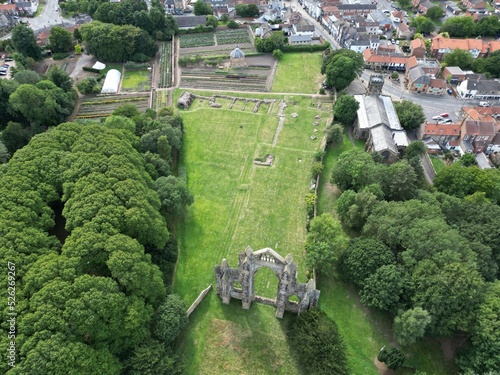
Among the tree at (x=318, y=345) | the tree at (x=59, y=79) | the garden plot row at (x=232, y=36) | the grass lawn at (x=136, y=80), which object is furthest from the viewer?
the garden plot row at (x=232, y=36)

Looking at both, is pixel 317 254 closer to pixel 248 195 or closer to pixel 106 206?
pixel 248 195

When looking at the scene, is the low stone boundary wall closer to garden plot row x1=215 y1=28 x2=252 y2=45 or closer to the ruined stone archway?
the ruined stone archway

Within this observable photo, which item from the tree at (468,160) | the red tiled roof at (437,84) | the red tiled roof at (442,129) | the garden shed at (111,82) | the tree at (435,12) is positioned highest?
the tree at (435,12)

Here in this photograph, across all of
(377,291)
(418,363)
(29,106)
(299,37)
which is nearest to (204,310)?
(377,291)

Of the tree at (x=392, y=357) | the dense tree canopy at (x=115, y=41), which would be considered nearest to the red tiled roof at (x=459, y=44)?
the dense tree canopy at (x=115, y=41)

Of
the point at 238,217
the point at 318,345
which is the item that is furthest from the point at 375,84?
the point at 318,345

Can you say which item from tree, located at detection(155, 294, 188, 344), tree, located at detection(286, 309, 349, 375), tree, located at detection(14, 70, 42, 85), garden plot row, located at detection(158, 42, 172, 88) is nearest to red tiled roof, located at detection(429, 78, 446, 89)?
garden plot row, located at detection(158, 42, 172, 88)

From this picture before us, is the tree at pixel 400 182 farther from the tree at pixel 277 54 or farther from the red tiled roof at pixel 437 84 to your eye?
the tree at pixel 277 54
